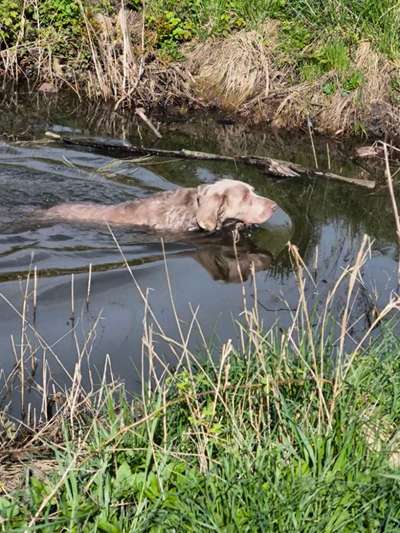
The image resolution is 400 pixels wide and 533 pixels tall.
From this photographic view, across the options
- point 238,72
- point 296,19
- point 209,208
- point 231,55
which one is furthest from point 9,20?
point 209,208

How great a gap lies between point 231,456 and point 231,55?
10390 mm

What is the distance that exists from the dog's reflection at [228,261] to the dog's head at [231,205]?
344 millimetres

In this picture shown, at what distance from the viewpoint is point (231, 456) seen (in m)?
4.42

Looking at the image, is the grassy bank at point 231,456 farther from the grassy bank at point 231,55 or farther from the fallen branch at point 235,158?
the grassy bank at point 231,55

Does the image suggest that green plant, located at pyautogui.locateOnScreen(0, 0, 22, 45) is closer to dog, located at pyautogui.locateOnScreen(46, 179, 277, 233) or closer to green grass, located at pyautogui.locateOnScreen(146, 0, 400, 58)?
green grass, located at pyautogui.locateOnScreen(146, 0, 400, 58)

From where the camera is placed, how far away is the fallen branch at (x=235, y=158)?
11281mm

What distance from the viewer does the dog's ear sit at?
9578 mm

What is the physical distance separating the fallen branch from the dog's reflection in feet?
7.02

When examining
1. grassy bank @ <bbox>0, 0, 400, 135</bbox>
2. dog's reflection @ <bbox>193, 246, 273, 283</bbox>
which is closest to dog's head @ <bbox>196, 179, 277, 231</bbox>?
dog's reflection @ <bbox>193, 246, 273, 283</bbox>

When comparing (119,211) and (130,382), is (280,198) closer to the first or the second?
(119,211)

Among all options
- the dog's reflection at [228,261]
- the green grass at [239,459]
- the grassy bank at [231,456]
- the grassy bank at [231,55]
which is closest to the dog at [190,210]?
the dog's reflection at [228,261]

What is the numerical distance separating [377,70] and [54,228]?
6.02m

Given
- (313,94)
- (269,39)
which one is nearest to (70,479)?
(313,94)

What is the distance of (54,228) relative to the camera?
9.43 metres
